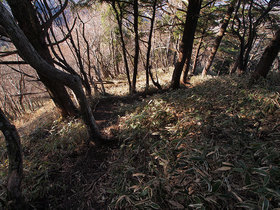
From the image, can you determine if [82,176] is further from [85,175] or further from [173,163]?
[173,163]

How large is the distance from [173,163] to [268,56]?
355 centimetres

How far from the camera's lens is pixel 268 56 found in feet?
9.83

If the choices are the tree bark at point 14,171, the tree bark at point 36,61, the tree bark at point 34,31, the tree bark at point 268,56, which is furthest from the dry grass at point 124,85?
the tree bark at point 14,171

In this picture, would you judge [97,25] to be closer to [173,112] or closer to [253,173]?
[173,112]

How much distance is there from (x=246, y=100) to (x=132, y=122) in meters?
2.37

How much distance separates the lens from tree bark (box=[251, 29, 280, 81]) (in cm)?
279

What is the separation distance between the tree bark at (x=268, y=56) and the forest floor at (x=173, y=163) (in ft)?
1.05

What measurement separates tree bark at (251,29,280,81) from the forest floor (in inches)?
12.6

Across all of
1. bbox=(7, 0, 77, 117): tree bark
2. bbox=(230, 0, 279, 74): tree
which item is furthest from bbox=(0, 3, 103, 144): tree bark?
bbox=(230, 0, 279, 74): tree

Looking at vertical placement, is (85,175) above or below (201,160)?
below

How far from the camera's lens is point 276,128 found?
5.40 ft

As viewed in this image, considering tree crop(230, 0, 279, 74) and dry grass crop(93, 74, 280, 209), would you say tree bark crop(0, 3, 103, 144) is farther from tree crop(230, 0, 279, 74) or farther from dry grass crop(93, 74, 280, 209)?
tree crop(230, 0, 279, 74)

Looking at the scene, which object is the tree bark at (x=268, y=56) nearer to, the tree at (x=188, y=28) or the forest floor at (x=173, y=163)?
the forest floor at (x=173, y=163)

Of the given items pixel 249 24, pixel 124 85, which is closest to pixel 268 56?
pixel 249 24
